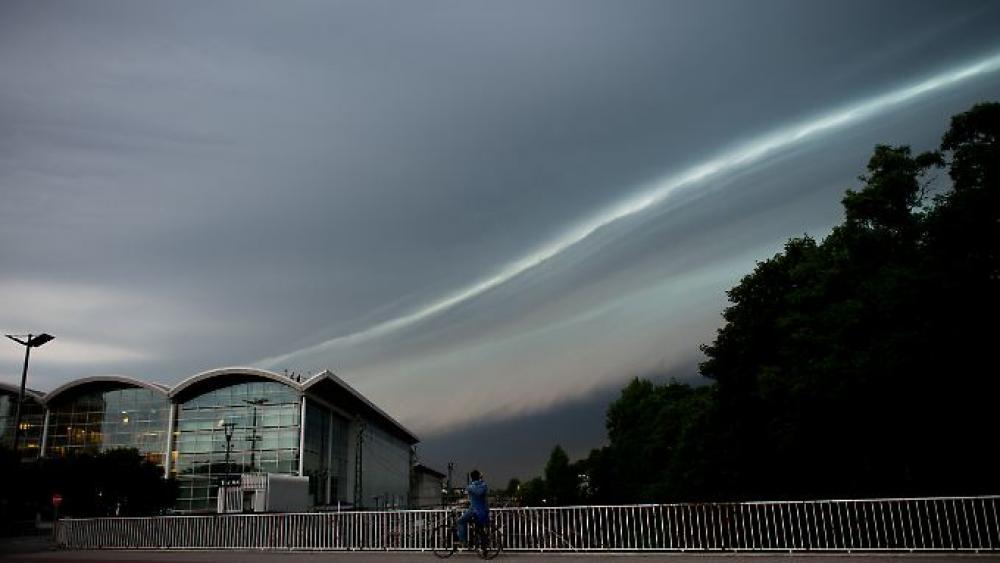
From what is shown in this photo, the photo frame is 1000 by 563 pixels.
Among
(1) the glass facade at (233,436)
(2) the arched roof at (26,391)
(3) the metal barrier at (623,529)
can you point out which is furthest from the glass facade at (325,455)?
(3) the metal barrier at (623,529)

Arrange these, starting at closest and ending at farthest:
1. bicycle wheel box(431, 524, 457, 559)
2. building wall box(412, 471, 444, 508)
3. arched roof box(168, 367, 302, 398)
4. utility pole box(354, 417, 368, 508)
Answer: bicycle wheel box(431, 524, 457, 559), arched roof box(168, 367, 302, 398), utility pole box(354, 417, 368, 508), building wall box(412, 471, 444, 508)

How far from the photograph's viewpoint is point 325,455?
7494 centimetres

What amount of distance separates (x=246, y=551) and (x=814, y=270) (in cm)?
2575

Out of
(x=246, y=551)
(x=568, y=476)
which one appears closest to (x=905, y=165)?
(x=246, y=551)

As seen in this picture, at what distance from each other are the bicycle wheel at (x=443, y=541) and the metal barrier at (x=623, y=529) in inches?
5.3

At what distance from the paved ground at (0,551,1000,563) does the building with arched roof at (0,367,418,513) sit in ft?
163

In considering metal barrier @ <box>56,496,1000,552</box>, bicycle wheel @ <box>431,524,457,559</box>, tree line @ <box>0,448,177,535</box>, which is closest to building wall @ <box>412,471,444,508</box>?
tree line @ <box>0,448,177,535</box>

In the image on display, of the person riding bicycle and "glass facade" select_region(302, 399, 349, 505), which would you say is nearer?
the person riding bicycle

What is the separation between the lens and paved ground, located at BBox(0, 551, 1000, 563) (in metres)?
11.7

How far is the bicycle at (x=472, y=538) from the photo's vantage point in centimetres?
1385

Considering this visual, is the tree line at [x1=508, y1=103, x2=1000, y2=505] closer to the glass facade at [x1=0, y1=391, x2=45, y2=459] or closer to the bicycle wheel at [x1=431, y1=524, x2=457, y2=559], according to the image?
the bicycle wheel at [x1=431, y1=524, x2=457, y2=559]

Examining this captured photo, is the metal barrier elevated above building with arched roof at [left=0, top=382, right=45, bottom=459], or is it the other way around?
building with arched roof at [left=0, top=382, right=45, bottom=459]

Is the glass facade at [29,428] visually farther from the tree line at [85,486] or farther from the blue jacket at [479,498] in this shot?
the blue jacket at [479,498]

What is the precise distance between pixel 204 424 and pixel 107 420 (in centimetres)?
1098
